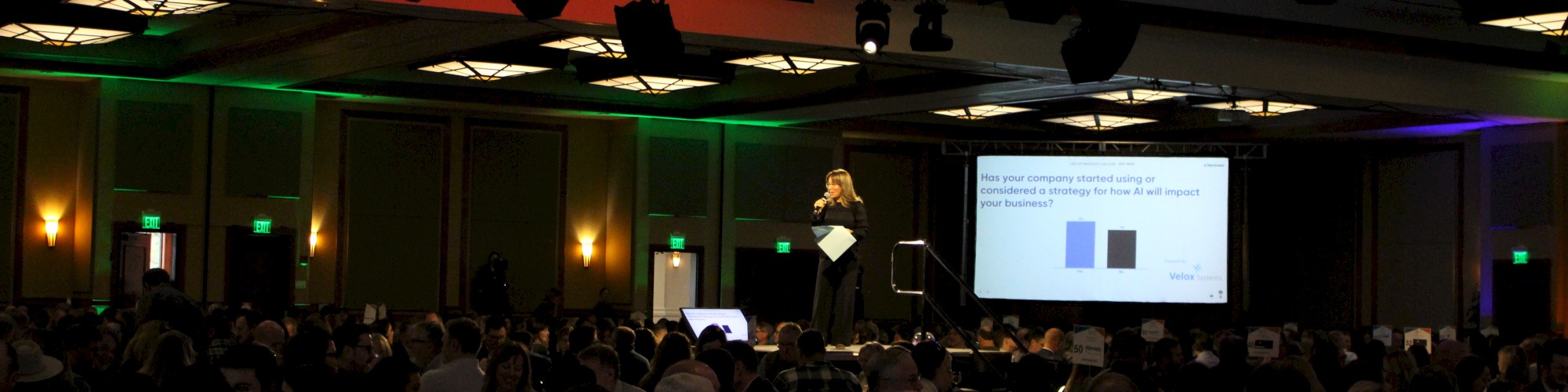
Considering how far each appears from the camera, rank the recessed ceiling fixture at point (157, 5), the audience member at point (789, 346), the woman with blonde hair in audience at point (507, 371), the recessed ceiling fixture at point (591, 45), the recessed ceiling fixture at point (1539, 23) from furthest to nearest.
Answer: the recessed ceiling fixture at point (591, 45)
the recessed ceiling fixture at point (157, 5)
the recessed ceiling fixture at point (1539, 23)
the audience member at point (789, 346)
the woman with blonde hair in audience at point (507, 371)

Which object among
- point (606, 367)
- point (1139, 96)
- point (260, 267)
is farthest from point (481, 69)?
point (606, 367)

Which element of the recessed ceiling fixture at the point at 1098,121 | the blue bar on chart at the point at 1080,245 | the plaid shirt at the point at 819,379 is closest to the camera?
the plaid shirt at the point at 819,379

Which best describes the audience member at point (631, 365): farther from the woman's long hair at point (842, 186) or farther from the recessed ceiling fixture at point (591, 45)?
the recessed ceiling fixture at point (591, 45)

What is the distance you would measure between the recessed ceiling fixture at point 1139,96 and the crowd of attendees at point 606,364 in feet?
16.2

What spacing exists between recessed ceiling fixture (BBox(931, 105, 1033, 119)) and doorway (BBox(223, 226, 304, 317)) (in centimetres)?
760

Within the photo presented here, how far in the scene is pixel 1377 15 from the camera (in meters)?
12.9

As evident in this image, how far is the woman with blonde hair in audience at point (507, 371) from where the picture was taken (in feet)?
18.2

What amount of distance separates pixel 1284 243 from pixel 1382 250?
1.37 metres

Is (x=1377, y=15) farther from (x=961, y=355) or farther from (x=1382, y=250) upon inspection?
(x=1382, y=250)

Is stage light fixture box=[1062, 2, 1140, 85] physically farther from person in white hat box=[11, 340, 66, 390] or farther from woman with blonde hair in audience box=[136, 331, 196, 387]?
person in white hat box=[11, 340, 66, 390]

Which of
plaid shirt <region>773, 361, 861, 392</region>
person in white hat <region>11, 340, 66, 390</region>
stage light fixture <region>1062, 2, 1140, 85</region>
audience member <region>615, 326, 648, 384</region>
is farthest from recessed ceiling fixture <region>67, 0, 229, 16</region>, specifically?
plaid shirt <region>773, 361, 861, 392</region>

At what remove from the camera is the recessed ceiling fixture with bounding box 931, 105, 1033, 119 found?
1770cm

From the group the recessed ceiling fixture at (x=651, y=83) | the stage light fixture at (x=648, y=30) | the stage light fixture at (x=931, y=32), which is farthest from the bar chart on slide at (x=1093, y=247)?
the stage light fixture at (x=648, y=30)

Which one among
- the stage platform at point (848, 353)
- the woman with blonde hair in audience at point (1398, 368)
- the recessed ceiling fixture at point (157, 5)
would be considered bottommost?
the stage platform at point (848, 353)
